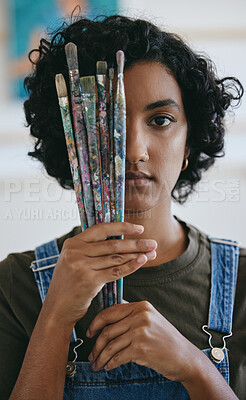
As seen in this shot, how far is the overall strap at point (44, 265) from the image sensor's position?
80 centimetres

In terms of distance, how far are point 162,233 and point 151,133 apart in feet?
0.67

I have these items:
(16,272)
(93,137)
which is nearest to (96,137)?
(93,137)

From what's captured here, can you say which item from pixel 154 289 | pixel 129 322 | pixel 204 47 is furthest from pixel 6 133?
pixel 129 322

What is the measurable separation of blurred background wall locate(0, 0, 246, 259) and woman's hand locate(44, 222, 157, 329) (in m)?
0.78

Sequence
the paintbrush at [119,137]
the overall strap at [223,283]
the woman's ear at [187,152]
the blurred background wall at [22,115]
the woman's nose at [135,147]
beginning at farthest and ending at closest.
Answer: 1. the blurred background wall at [22,115]
2. the woman's ear at [187,152]
3. the overall strap at [223,283]
4. the woman's nose at [135,147]
5. the paintbrush at [119,137]

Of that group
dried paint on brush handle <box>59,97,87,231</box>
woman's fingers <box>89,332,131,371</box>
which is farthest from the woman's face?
woman's fingers <box>89,332,131,371</box>

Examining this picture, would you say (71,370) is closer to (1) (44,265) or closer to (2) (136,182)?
(1) (44,265)

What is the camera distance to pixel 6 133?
1.35 m

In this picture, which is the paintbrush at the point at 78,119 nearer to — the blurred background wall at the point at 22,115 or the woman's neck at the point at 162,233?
the woman's neck at the point at 162,233

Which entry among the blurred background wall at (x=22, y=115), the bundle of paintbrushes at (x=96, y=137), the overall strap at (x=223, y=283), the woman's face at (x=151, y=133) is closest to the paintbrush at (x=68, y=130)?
the bundle of paintbrushes at (x=96, y=137)

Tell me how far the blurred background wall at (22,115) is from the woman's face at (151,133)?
1.89 feet

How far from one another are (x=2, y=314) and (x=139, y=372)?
9.8 inches

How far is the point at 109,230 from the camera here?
0.59 meters

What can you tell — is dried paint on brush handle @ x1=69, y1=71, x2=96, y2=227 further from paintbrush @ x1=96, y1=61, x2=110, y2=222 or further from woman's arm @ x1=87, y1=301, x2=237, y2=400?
woman's arm @ x1=87, y1=301, x2=237, y2=400
